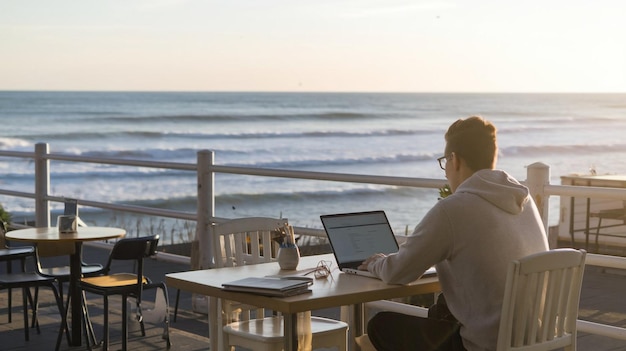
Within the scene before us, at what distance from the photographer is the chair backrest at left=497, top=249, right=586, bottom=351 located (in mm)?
3855

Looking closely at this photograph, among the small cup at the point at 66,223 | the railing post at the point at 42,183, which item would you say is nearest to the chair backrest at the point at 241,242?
the small cup at the point at 66,223

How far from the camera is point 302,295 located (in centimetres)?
400

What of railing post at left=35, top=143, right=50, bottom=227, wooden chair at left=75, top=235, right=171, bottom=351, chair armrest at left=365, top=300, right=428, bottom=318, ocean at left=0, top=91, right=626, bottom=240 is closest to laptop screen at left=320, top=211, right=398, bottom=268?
chair armrest at left=365, top=300, right=428, bottom=318

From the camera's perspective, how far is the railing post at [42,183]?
10.1 m

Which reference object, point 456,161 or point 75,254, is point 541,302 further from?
point 75,254

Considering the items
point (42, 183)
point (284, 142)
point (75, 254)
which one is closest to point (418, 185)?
point (75, 254)

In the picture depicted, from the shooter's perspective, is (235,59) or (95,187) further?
(235,59)

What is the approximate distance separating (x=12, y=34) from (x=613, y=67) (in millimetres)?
27743

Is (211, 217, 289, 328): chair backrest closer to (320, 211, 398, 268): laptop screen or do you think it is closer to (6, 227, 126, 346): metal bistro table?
(320, 211, 398, 268): laptop screen

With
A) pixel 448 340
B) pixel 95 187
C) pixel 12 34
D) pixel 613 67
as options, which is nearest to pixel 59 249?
pixel 448 340

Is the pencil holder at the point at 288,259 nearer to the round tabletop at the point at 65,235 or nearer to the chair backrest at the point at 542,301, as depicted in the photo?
the chair backrest at the point at 542,301

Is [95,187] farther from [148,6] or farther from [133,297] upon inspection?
[133,297]

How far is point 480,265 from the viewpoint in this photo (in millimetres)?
3957

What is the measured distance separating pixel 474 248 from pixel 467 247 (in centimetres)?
3
